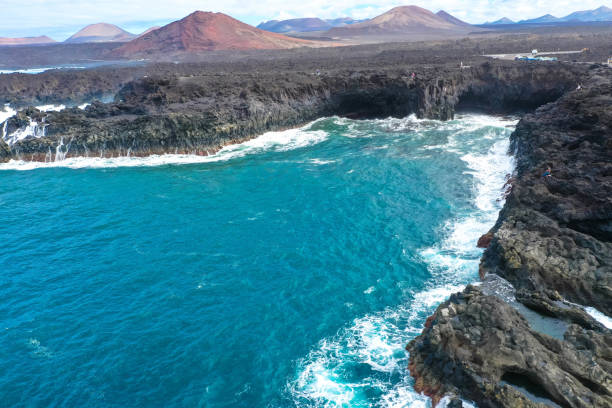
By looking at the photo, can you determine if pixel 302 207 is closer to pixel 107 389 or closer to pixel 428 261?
pixel 428 261

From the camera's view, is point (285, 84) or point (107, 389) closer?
point (107, 389)

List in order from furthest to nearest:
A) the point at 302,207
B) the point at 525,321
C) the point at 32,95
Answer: the point at 32,95 < the point at 302,207 < the point at 525,321

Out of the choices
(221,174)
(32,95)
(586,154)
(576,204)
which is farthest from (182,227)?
(32,95)

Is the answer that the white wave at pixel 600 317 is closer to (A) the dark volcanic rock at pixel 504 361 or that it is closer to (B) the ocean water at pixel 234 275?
(A) the dark volcanic rock at pixel 504 361

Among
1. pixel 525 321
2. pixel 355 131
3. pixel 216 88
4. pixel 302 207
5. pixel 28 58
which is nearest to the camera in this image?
pixel 525 321

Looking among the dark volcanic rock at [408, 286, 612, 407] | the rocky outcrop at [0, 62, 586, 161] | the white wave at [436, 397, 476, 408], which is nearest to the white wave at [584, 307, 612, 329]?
the dark volcanic rock at [408, 286, 612, 407]

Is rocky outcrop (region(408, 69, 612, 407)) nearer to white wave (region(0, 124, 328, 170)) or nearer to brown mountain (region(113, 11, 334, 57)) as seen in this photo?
white wave (region(0, 124, 328, 170))

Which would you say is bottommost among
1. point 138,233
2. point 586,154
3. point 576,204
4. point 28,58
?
point 138,233

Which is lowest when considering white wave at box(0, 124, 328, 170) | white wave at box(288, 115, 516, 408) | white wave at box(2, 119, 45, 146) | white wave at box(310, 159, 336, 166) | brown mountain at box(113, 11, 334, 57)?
white wave at box(288, 115, 516, 408)
